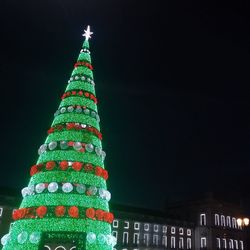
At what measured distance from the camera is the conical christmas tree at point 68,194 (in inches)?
558

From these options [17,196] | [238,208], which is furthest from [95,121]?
[238,208]

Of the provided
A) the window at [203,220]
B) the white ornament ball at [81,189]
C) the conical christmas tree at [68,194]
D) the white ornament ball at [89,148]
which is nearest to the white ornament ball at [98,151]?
the conical christmas tree at [68,194]

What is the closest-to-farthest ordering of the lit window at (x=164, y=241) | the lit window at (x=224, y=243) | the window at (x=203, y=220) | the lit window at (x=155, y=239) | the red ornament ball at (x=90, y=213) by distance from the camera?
1. the red ornament ball at (x=90, y=213)
2. the lit window at (x=155, y=239)
3. the lit window at (x=164, y=241)
4. the lit window at (x=224, y=243)
5. the window at (x=203, y=220)

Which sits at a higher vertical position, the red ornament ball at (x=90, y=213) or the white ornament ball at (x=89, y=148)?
the white ornament ball at (x=89, y=148)

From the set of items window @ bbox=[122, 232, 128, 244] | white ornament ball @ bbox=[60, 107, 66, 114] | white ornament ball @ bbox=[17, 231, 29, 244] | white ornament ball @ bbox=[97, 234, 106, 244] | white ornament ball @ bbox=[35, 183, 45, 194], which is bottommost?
white ornament ball @ bbox=[17, 231, 29, 244]

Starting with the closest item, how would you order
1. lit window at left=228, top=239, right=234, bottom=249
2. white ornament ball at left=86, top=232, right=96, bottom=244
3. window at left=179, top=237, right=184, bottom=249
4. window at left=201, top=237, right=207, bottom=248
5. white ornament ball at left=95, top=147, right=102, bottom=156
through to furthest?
white ornament ball at left=86, top=232, right=96, bottom=244 < white ornament ball at left=95, top=147, right=102, bottom=156 < window at left=179, top=237, right=184, bottom=249 < window at left=201, top=237, right=207, bottom=248 < lit window at left=228, top=239, right=234, bottom=249

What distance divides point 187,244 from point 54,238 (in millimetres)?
52932

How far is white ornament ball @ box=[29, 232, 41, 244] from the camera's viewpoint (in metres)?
14.0

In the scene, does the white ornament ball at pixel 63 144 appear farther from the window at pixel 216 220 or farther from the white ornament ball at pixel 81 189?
the window at pixel 216 220

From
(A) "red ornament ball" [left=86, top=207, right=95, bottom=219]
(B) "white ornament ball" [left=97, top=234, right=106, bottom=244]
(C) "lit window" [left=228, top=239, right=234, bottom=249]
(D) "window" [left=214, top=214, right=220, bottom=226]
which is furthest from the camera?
(C) "lit window" [left=228, top=239, right=234, bottom=249]

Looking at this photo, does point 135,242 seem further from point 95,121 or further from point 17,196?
point 95,121

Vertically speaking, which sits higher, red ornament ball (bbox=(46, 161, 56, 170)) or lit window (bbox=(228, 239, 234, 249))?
lit window (bbox=(228, 239, 234, 249))

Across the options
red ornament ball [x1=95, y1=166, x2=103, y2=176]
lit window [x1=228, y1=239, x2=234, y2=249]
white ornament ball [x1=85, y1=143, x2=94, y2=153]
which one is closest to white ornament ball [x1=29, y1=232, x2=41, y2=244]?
red ornament ball [x1=95, y1=166, x2=103, y2=176]

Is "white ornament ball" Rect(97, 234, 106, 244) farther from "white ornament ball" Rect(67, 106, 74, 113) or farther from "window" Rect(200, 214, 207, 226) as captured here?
"window" Rect(200, 214, 207, 226)
